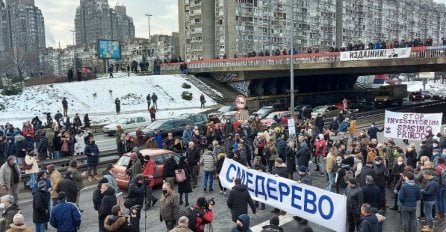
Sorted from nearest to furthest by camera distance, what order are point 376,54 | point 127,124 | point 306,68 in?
point 127,124 → point 376,54 → point 306,68

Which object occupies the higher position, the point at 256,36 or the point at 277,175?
the point at 256,36

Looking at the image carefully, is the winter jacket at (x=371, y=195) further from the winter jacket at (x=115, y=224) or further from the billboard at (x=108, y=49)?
the billboard at (x=108, y=49)

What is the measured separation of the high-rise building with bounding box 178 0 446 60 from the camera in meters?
88.3

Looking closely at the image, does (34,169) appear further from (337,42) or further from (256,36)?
(337,42)

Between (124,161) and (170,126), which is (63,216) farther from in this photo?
(170,126)

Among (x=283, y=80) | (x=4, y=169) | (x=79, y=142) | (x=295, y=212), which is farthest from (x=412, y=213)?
(x=283, y=80)

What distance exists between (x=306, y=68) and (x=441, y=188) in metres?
31.6

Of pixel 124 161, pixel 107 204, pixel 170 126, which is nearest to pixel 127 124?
pixel 170 126

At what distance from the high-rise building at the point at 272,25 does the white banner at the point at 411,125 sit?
52202 mm

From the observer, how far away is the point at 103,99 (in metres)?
44.6

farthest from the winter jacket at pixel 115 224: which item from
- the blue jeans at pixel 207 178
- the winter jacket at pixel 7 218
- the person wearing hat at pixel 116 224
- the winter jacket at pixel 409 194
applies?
the blue jeans at pixel 207 178

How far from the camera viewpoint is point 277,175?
36.4 ft

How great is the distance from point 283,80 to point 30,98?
29296 millimetres

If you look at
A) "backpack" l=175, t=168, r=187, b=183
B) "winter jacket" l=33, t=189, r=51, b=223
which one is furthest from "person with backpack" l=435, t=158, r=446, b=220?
"winter jacket" l=33, t=189, r=51, b=223
